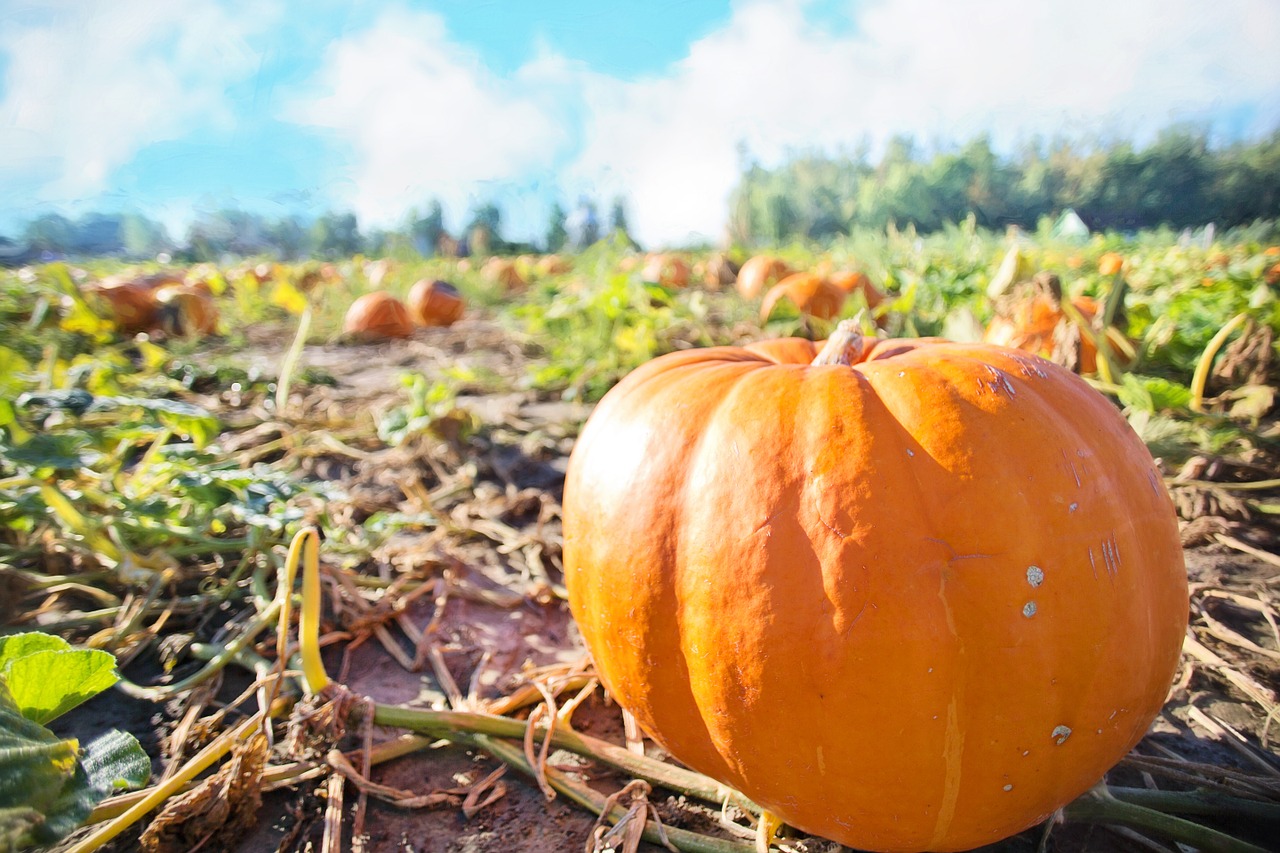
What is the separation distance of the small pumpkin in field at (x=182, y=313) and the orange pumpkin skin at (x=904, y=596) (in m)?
5.66

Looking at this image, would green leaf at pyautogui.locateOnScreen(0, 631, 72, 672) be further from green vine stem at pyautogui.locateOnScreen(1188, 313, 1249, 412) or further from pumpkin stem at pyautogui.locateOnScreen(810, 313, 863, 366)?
green vine stem at pyautogui.locateOnScreen(1188, 313, 1249, 412)

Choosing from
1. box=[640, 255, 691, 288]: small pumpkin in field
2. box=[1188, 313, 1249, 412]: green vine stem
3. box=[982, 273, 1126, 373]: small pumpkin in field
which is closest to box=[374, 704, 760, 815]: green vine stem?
box=[982, 273, 1126, 373]: small pumpkin in field

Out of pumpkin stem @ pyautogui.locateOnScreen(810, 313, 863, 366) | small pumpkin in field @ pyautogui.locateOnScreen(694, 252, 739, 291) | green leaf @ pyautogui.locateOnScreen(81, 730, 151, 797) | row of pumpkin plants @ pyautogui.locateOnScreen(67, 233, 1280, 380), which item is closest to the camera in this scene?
green leaf @ pyautogui.locateOnScreen(81, 730, 151, 797)

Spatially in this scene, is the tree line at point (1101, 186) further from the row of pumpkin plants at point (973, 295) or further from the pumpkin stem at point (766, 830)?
the pumpkin stem at point (766, 830)

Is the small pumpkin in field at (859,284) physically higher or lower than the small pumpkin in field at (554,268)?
lower

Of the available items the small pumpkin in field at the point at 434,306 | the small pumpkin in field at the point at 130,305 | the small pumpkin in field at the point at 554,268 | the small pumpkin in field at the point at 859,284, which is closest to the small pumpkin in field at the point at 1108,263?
the small pumpkin in field at the point at 859,284

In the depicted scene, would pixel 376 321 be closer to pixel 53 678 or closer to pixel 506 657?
pixel 506 657

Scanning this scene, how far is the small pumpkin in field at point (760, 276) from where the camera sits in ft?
20.6

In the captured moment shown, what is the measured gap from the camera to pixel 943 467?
0.87 m

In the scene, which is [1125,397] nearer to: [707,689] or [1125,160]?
[707,689]

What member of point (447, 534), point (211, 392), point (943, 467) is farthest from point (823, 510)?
point (211, 392)

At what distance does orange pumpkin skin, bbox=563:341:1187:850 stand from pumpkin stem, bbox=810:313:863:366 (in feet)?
0.36

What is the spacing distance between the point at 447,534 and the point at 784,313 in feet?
5.87

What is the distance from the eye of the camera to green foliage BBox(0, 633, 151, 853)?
664 mm
